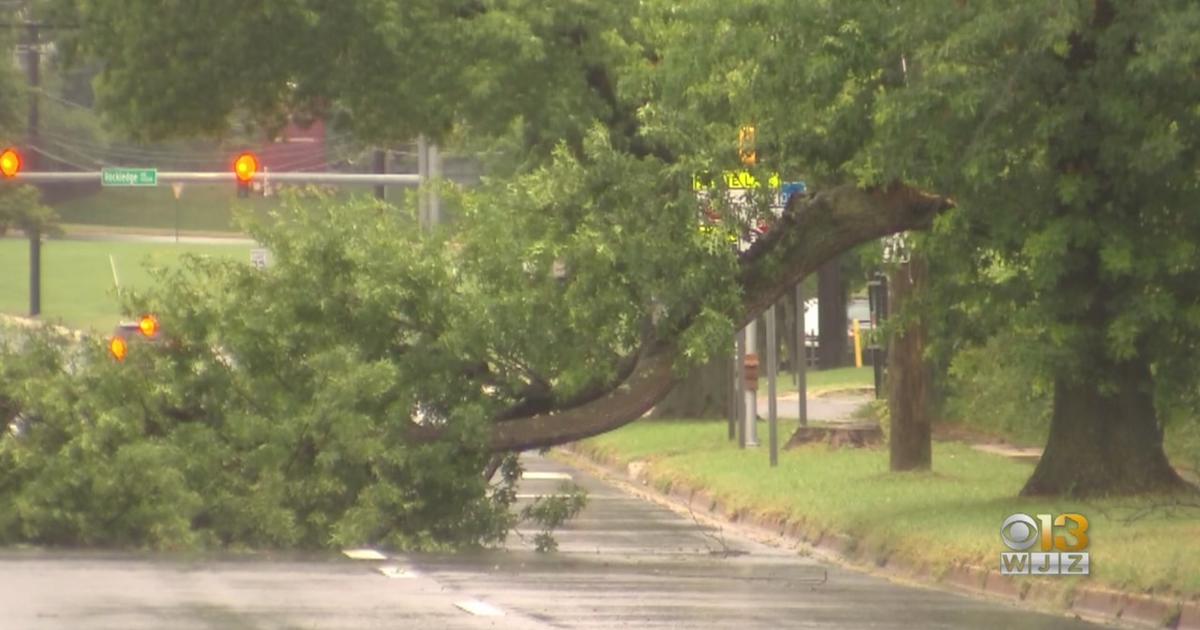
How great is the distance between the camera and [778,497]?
67.6 ft

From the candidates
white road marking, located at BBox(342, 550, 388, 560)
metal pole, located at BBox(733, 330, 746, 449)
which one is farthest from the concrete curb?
metal pole, located at BBox(733, 330, 746, 449)

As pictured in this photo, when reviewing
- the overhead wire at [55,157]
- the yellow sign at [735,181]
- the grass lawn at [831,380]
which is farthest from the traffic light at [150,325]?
the overhead wire at [55,157]

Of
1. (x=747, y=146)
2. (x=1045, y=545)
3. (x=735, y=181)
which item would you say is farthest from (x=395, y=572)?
(x=747, y=146)

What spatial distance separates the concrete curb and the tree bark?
2.04 meters

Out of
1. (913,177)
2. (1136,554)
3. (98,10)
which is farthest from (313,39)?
(1136,554)

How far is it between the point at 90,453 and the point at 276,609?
20.3ft

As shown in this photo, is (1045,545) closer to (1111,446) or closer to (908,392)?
(1111,446)

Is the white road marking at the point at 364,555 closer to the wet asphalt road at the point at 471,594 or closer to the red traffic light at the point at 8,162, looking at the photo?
the wet asphalt road at the point at 471,594

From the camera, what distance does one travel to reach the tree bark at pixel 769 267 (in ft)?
59.2

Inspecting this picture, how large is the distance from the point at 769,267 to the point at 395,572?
5423 millimetres

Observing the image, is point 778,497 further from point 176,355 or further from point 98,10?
point 98,10

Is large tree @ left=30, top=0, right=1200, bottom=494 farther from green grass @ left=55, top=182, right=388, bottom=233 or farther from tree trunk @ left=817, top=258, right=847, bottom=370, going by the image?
green grass @ left=55, top=182, right=388, bottom=233

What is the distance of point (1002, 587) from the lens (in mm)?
14727

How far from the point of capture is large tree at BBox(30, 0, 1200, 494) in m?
15.1
